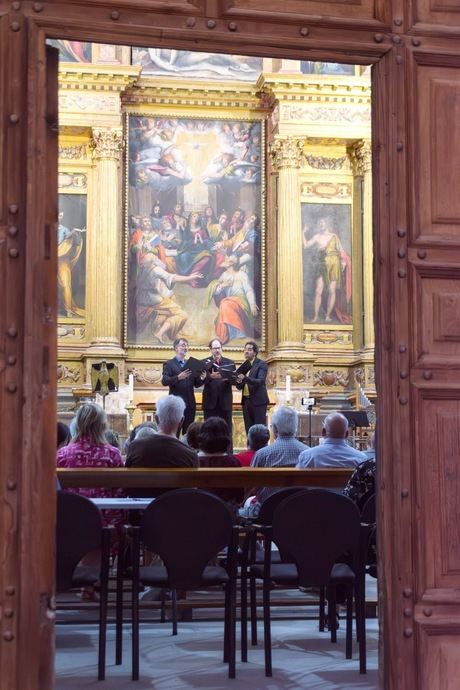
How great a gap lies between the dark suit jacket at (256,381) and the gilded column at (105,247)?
3.12 meters

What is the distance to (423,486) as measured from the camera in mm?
3469

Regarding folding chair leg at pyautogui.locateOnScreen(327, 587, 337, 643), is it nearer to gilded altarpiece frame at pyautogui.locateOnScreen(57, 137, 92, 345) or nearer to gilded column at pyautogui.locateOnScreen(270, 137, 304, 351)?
gilded column at pyautogui.locateOnScreen(270, 137, 304, 351)

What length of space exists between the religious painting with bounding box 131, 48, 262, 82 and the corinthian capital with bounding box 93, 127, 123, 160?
146 centimetres

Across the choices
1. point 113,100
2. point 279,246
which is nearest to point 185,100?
point 113,100

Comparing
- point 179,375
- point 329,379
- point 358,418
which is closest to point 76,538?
point 358,418

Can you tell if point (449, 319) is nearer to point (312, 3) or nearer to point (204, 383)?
point (312, 3)

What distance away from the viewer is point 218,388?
14117 mm


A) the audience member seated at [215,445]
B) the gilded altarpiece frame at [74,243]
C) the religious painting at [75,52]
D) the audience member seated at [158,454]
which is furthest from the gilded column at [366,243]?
the audience member seated at [158,454]

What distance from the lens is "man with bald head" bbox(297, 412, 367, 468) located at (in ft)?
21.6

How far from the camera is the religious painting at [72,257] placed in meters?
16.9

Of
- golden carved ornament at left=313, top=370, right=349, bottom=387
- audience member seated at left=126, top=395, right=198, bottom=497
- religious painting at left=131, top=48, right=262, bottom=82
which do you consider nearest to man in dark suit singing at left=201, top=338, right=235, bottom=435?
golden carved ornament at left=313, top=370, right=349, bottom=387

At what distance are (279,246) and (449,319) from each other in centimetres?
1355

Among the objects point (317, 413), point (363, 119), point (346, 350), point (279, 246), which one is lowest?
point (317, 413)

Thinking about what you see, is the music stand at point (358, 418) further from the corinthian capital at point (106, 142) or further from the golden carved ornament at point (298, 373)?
the corinthian capital at point (106, 142)
